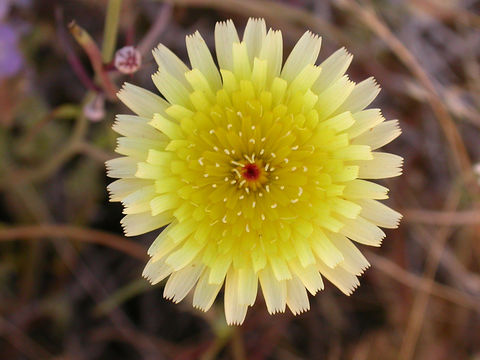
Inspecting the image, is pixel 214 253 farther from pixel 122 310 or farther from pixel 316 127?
pixel 122 310

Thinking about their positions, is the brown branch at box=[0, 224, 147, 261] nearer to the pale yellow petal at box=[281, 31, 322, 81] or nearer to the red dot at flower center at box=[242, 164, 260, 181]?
the red dot at flower center at box=[242, 164, 260, 181]

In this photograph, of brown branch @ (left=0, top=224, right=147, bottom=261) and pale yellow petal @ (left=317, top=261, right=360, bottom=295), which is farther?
brown branch @ (left=0, top=224, right=147, bottom=261)

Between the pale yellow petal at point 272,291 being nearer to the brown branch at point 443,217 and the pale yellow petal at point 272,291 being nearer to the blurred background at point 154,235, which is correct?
the blurred background at point 154,235

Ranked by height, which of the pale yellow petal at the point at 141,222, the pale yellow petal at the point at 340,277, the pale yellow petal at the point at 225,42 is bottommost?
the pale yellow petal at the point at 141,222

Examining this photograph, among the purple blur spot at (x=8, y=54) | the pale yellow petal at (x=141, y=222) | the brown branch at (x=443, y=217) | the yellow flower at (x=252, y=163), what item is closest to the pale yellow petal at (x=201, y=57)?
the yellow flower at (x=252, y=163)

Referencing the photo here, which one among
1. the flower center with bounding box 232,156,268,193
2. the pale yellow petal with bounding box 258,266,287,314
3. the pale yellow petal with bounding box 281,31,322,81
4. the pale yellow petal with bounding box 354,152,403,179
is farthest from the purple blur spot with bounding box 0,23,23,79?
the pale yellow petal with bounding box 354,152,403,179
